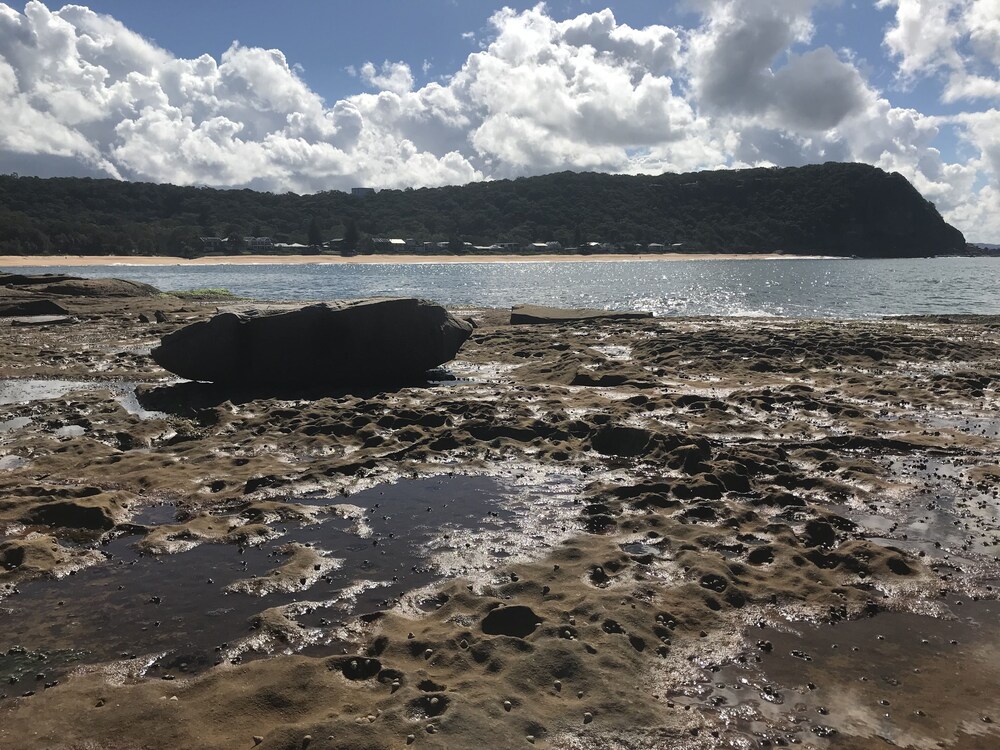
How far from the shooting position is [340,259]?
135 metres

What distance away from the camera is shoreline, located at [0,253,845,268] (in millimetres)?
109812

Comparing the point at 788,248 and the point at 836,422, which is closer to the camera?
the point at 836,422

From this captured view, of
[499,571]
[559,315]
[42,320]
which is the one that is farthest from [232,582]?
[42,320]

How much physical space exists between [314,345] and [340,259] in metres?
125

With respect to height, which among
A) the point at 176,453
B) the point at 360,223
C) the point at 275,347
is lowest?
the point at 176,453

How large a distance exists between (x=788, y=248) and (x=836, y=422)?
179m

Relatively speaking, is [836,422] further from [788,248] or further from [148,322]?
[788,248]

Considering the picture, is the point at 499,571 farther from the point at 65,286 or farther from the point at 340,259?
the point at 340,259

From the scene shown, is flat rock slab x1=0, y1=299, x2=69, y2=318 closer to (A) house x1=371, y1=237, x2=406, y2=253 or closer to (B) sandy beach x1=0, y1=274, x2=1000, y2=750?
(B) sandy beach x1=0, y1=274, x2=1000, y2=750

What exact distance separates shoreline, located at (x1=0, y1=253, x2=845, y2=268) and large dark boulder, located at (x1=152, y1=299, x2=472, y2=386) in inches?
3919

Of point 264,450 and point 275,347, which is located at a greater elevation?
point 275,347

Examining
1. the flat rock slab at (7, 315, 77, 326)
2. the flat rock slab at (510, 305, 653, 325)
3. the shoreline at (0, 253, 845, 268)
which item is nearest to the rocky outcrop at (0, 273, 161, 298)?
the flat rock slab at (7, 315, 77, 326)

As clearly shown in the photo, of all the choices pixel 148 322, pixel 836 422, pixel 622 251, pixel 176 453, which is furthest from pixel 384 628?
pixel 622 251

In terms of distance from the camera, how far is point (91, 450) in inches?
395
